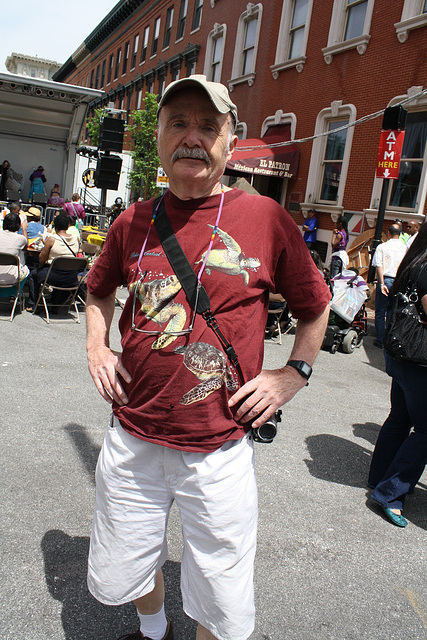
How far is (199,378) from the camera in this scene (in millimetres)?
1711

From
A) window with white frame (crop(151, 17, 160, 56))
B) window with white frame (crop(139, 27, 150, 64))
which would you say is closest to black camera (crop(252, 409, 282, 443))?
window with white frame (crop(151, 17, 160, 56))

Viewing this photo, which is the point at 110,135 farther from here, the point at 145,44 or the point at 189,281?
the point at 145,44

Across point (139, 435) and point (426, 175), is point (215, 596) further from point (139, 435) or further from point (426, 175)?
point (426, 175)

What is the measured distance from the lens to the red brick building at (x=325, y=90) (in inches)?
→ 486

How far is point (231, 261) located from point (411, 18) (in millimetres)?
12878

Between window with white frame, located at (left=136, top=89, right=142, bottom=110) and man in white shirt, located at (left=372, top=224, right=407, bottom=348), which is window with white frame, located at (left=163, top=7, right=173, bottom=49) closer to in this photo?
window with white frame, located at (left=136, top=89, right=142, bottom=110)

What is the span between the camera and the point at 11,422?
A: 4.28m

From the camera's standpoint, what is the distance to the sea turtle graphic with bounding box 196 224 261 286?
1.72m

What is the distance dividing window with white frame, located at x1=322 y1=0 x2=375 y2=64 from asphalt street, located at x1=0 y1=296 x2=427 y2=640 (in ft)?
38.0

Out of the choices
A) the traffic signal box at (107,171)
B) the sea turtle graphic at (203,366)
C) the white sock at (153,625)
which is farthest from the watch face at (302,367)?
the traffic signal box at (107,171)

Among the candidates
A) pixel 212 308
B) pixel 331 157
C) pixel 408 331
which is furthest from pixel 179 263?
pixel 331 157

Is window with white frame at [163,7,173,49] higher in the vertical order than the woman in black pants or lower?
higher

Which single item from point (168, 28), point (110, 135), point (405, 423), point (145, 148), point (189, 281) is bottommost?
point (405, 423)

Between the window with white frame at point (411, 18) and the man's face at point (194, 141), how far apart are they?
12.3 metres
